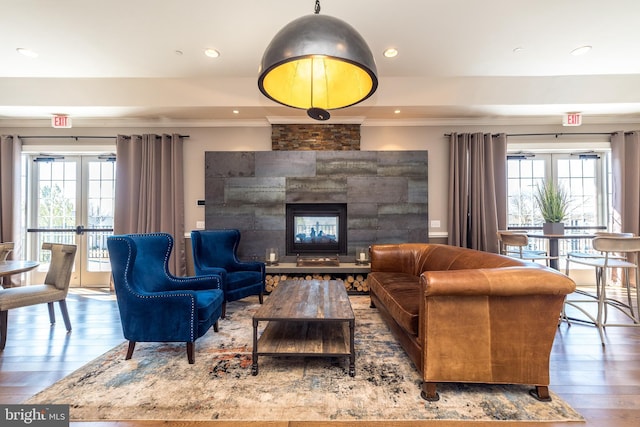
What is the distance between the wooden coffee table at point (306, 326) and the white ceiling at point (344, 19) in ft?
8.34

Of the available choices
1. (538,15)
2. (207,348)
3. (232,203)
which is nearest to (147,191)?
(232,203)

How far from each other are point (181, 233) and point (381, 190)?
3.18m

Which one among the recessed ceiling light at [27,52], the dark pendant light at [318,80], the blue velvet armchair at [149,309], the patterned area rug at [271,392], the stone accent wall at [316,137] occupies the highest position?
the recessed ceiling light at [27,52]

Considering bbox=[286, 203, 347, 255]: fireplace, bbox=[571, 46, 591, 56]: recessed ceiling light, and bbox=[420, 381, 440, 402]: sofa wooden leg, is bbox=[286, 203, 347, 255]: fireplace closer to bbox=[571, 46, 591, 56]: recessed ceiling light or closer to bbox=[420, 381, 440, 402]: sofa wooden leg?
bbox=[420, 381, 440, 402]: sofa wooden leg

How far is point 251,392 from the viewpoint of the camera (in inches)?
72.4

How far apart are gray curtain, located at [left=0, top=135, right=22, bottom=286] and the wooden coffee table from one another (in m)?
4.63

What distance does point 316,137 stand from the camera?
4445 millimetres

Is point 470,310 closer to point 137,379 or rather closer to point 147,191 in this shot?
point 137,379

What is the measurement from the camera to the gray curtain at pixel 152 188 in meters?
4.36

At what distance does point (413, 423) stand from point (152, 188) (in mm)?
4442

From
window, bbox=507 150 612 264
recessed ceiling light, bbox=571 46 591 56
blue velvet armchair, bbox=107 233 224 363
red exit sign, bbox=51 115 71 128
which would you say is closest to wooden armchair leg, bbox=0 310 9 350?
blue velvet armchair, bbox=107 233 224 363

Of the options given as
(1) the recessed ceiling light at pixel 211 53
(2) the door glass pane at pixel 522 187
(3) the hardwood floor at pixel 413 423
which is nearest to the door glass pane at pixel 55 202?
(3) the hardwood floor at pixel 413 423

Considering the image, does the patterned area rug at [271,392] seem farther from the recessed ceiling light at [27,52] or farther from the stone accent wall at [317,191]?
the recessed ceiling light at [27,52]

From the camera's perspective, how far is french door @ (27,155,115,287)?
4.71m
